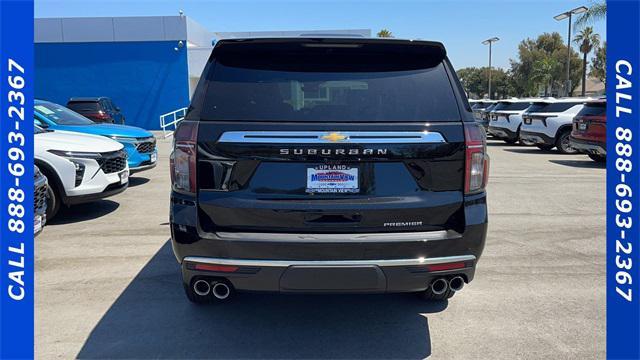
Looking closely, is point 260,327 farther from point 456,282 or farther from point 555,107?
point 555,107

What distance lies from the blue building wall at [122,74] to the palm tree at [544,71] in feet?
178

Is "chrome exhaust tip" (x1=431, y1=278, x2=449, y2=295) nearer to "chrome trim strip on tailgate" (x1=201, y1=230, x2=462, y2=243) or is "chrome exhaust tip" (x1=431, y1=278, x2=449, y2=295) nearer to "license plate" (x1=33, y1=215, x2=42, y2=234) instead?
"chrome trim strip on tailgate" (x1=201, y1=230, x2=462, y2=243)

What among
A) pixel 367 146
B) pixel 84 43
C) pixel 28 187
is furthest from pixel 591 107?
pixel 84 43

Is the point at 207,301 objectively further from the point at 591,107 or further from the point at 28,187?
the point at 591,107

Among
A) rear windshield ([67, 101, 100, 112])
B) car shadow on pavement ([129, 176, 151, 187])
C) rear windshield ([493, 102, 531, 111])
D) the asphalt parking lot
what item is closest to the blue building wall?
rear windshield ([67, 101, 100, 112])

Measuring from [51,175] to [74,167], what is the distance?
29 cm

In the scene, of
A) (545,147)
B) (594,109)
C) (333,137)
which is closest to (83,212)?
(333,137)

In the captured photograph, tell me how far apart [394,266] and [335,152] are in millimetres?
761

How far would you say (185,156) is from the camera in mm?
3117

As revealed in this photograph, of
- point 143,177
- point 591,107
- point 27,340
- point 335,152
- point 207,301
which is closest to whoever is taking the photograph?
point 335,152

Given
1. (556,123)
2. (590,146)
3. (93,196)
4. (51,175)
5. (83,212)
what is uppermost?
(556,123)

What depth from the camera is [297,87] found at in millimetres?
3223

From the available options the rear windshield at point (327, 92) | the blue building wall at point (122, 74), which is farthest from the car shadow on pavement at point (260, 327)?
the blue building wall at point (122, 74)

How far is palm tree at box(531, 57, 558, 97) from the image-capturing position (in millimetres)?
66938
